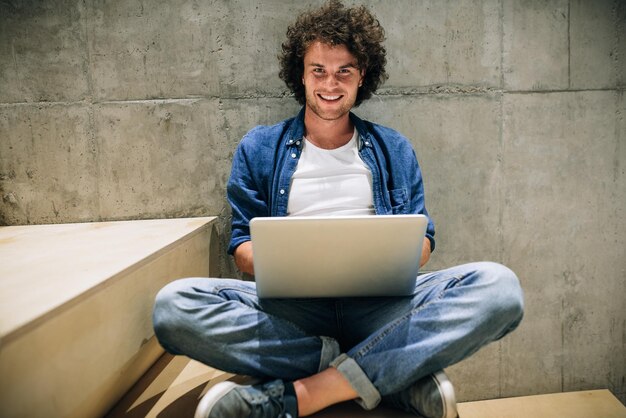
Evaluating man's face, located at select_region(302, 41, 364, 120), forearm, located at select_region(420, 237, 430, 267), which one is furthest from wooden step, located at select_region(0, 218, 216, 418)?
forearm, located at select_region(420, 237, 430, 267)

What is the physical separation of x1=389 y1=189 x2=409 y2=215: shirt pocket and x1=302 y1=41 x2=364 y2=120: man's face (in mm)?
377

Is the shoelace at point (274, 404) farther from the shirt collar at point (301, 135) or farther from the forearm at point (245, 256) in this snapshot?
the shirt collar at point (301, 135)

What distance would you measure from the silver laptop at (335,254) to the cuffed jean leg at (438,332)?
0.12 m

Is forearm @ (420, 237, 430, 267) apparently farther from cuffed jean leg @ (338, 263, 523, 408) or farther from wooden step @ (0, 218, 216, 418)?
wooden step @ (0, 218, 216, 418)

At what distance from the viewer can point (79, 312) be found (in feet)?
2.91

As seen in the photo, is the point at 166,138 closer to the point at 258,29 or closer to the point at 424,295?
the point at 258,29

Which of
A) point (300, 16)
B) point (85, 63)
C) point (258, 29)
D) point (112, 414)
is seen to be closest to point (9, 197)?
point (85, 63)

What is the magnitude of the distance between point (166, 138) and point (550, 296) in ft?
6.61

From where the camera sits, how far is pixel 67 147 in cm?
182

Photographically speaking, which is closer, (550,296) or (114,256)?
(114,256)

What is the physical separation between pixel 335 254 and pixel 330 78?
84cm

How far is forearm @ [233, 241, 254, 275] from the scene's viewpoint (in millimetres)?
1342

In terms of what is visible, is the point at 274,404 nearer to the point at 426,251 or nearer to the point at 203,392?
the point at 203,392

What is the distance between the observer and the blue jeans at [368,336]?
42.1 inches
